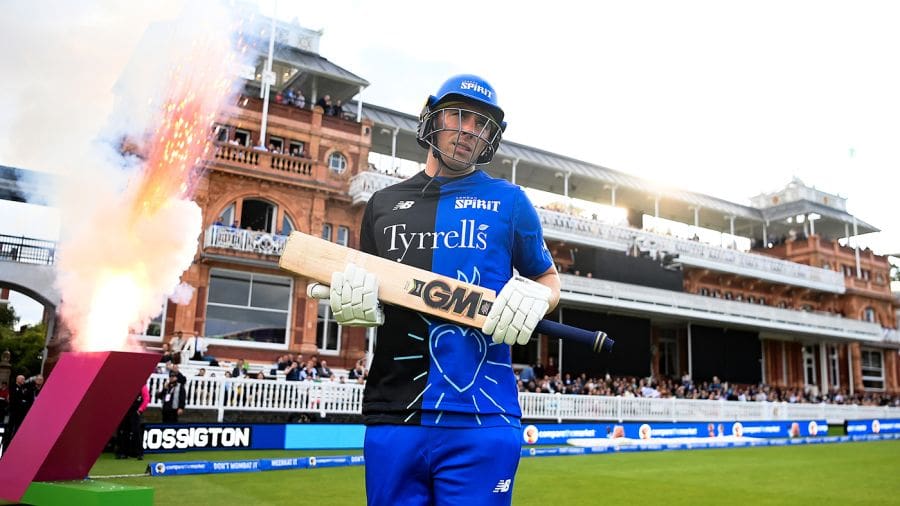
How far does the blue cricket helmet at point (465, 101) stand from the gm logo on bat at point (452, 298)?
699 mm

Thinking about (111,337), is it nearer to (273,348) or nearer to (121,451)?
(121,451)

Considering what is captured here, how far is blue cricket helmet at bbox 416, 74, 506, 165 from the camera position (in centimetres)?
299

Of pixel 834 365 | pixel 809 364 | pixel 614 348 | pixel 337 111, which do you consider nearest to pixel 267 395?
pixel 337 111

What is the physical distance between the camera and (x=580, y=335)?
8.85 ft

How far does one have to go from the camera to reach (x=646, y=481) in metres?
11.2

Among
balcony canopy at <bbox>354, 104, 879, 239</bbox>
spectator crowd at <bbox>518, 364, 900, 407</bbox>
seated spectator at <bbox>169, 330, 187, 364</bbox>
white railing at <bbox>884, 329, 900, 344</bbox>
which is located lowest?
spectator crowd at <bbox>518, 364, 900, 407</bbox>

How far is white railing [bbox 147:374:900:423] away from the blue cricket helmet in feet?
49.1

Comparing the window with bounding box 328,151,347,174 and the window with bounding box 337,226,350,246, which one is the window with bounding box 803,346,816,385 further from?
the window with bounding box 328,151,347,174

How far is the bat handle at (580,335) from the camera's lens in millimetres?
2648

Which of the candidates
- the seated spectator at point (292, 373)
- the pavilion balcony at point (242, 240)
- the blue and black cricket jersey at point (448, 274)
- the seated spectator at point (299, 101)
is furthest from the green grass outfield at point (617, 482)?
the seated spectator at point (299, 101)

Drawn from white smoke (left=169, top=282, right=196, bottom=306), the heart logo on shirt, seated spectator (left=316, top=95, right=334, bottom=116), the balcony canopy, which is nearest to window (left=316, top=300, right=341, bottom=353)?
white smoke (left=169, top=282, right=196, bottom=306)

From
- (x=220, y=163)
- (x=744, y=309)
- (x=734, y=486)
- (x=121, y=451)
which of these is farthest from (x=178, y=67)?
(x=744, y=309)

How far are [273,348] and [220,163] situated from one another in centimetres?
669

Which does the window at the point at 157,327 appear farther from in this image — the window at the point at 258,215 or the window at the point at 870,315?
the window at the point at 870,315
